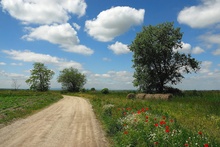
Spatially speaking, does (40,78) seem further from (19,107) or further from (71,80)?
(19,107)

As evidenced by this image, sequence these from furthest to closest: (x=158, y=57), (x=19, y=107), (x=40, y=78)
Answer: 1. (x=40, y=78)
2. (x=158, y=57)
3. (x=19, y=107)

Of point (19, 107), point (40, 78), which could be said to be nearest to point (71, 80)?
point (40, 78)

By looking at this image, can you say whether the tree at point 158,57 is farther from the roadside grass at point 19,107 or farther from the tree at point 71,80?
the tree at point 71,80

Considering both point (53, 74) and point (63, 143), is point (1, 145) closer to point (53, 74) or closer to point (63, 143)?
point (63, 143)

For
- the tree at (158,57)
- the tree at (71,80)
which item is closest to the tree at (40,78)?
the tree at (71,80)

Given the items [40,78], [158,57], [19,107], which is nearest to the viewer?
[19,107]

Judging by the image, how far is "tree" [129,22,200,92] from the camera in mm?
42572

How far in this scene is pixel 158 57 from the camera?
42.8 metres

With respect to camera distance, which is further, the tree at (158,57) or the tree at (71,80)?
the tree at (71,80)

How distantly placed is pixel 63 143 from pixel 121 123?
3446mm

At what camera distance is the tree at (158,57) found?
42.6 metres

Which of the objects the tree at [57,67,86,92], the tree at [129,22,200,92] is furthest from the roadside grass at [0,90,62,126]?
the tree at [57,67,86,92]

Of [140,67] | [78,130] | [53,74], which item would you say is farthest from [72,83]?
[78,130]

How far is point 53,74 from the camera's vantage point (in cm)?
11794
